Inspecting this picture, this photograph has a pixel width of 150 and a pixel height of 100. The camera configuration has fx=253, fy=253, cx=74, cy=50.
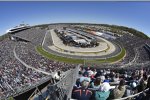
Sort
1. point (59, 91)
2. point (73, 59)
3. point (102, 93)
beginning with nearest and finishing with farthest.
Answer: point (59, 91) → point (102, 93) → point (73, 59)

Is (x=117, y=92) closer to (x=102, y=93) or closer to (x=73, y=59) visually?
(x=102, y=93)

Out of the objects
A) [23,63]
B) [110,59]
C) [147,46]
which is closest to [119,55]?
[110,59]

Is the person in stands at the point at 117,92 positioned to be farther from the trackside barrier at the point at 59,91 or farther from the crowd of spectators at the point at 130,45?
the crowd of spectators at the point at 130,45

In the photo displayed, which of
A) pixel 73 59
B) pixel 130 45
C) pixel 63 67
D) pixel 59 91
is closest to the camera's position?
pixel 59 91

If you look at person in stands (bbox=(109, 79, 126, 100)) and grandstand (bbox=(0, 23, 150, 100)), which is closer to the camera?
person in stands (bbox=(109, 79, 126, 100))

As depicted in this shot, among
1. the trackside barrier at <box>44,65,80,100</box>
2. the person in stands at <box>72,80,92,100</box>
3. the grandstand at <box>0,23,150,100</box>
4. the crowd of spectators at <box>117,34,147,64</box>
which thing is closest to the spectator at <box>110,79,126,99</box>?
the grandstand at <box>0,23,150,100</box>

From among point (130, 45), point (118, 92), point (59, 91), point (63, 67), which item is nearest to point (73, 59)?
point (63, 67)

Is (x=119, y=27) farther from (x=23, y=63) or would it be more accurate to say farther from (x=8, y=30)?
(x=23, y=63)

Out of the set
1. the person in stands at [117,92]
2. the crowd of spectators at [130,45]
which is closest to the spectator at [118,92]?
the person in stands at [117,92]

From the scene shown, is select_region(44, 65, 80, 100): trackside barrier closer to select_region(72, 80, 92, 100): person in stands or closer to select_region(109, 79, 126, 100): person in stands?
select_region(72, 80, 92, 100): person in stands
